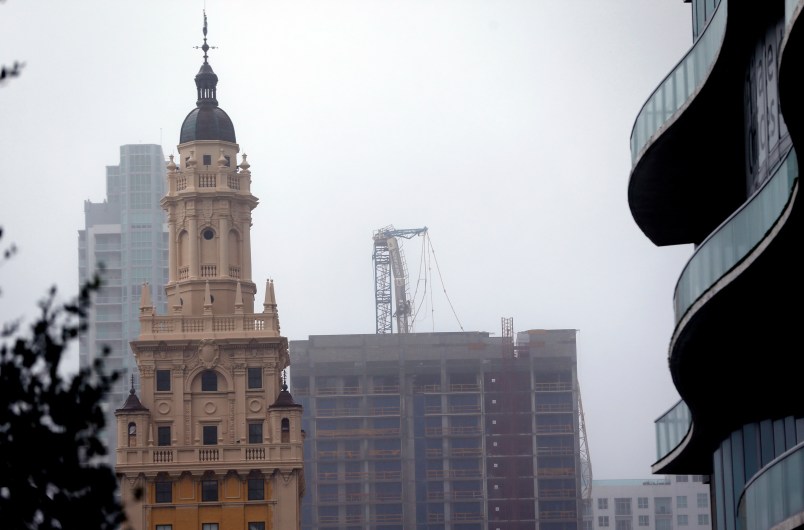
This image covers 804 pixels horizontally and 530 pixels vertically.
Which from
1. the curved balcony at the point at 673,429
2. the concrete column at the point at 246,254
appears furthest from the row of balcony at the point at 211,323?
the curved balcony at the point at 673,429

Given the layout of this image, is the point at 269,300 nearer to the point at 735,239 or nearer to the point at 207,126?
the point at 207,126

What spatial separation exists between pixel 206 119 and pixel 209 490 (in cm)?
2217

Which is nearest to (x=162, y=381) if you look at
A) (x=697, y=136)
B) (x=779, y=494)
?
(x=697, y=136)

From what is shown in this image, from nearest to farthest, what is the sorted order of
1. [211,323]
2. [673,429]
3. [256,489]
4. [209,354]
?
1. [673,429]
2. [256,489]
3. [209,354]
4. [211,323]

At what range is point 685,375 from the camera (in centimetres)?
4781

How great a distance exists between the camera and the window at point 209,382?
4427 inches

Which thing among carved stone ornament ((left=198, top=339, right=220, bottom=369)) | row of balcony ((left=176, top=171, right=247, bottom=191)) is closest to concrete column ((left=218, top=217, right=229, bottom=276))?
row of balcony ((left=176, top=171, right=247, bottom=191))

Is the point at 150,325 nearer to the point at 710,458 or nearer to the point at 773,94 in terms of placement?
the point at 710,458

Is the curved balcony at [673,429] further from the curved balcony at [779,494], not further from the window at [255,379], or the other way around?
the window at [255,379]

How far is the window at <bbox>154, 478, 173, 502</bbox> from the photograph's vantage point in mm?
109375

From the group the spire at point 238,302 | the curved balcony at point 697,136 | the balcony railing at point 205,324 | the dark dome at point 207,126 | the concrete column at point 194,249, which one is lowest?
the curved balcony at point 697,136

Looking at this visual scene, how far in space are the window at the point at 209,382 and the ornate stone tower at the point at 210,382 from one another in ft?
0.18

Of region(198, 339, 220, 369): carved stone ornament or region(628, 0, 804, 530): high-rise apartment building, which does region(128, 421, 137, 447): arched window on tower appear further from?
region(628, 0, 804, 530): high-rise apartment building

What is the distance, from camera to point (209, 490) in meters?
110
